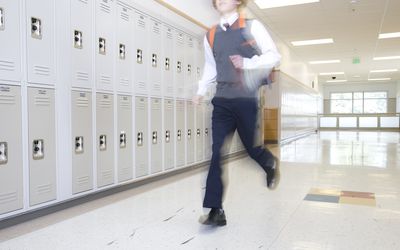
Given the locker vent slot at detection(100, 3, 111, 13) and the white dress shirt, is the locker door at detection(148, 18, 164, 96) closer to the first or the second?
the locker vent slot at detection(100, 3, 111, 13)

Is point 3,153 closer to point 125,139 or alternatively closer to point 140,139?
point 125,139

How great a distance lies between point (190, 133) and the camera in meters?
4.47

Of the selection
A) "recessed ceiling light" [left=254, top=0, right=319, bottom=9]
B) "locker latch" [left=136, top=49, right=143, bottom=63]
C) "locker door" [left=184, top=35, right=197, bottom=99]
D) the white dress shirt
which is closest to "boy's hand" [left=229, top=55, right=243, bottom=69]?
the white dress shirt

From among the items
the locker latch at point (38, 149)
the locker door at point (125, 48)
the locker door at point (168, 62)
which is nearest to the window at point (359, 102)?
the locker door at point (168, 62)

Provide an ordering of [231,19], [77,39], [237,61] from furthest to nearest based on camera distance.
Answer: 1. [77,39]
2. [231,19]
3. [237,61]

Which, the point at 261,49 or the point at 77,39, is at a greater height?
the point at 77,39

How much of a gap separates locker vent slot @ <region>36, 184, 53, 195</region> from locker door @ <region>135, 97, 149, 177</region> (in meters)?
1.05

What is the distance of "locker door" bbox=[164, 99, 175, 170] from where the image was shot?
3.90 meters

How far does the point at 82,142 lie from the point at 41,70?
25.1 inches

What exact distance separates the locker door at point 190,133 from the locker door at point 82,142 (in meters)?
1.74

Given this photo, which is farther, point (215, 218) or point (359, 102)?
point (359, 102)

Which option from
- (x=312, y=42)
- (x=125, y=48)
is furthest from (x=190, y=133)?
(x=312, y=42)

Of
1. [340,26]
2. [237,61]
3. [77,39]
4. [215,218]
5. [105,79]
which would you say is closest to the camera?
[237,61]

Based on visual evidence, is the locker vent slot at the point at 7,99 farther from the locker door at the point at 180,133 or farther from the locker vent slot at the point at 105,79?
the locker door at the point at 180,133
